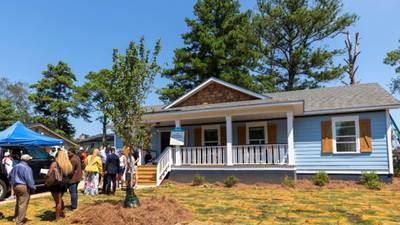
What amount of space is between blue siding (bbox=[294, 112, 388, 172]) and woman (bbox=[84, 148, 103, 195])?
8680mm

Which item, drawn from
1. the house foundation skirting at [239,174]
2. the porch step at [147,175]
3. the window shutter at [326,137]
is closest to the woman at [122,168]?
the porch step at [147,175]

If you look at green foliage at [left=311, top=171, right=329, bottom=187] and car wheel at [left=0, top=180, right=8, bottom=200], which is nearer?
car wheel at [left=0, top=180, right=8, bottom=200]

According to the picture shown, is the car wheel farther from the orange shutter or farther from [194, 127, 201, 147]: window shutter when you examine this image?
the orange shutter

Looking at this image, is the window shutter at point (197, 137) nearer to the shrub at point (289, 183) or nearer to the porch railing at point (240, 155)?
the porch railing at point (240, 155)

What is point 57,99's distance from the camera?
41062mm

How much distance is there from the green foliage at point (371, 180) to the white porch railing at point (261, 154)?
298 cm

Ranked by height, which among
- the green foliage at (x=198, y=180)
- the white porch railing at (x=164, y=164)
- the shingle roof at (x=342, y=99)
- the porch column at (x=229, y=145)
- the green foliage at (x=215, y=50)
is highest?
the green foliage at (x=215, y=50)

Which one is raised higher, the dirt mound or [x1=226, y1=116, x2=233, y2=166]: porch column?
[x1=226, y1=116, x2=233, y2=166]: porch column

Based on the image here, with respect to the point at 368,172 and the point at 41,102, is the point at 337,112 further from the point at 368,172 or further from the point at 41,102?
the point at 41,102

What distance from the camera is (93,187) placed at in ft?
39.0

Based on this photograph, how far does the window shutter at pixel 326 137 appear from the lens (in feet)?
47.4

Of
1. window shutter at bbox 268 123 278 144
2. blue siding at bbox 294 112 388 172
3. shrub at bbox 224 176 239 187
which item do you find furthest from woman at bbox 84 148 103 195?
blue siding at bbox 294 112 388 172

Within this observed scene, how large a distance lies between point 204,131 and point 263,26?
15.8 m

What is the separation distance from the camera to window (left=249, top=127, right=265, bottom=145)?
54.0ft
